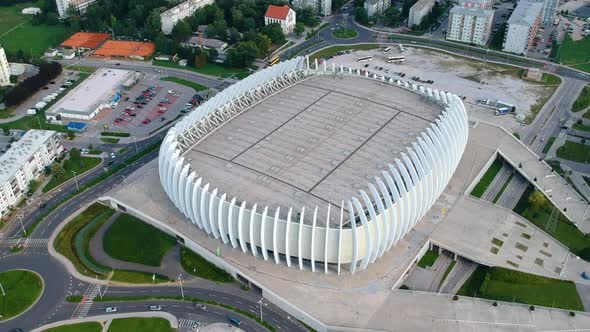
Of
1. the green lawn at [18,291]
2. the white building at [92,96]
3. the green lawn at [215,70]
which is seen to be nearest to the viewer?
the green lawn at [18,291]

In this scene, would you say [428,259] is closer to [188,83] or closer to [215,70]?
[188,83]

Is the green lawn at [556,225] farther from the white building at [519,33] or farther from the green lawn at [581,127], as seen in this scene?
the white building at [519,33]

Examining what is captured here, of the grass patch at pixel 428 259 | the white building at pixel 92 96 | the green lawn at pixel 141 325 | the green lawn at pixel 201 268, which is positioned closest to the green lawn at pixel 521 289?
the grass patch at pixel 428 259

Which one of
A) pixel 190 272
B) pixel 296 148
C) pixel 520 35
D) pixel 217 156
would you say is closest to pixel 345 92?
pixel 296 148

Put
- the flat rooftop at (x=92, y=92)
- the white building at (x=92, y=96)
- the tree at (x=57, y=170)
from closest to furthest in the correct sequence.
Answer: the tree at (x=57, y=170) → the white building at (x=92, y=96) → the flat rooftop at (x=92, y=92)

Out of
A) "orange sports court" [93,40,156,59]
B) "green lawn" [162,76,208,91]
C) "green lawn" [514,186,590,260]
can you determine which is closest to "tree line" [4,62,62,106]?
Result: "orange sports court" [93,40,156,59]

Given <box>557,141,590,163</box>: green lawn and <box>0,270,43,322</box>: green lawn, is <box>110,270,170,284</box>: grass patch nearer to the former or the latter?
<box>0,270,43,322</box>: green lawn

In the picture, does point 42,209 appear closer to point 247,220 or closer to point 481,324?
point 247,220

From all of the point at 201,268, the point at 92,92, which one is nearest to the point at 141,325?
the point at 201,268
